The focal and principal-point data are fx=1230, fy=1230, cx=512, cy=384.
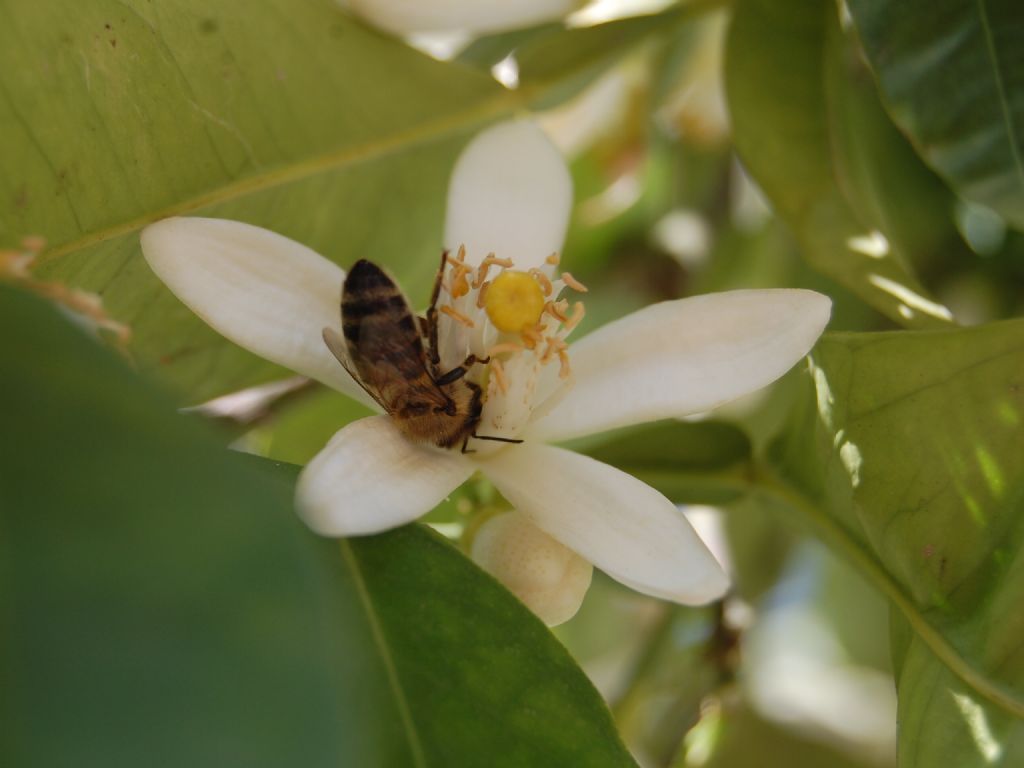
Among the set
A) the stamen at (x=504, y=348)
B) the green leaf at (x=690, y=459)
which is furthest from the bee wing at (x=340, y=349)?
the green leaf at (x=690, y=459)

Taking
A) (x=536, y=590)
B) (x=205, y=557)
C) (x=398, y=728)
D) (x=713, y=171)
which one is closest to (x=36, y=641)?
(x=205, y=557)

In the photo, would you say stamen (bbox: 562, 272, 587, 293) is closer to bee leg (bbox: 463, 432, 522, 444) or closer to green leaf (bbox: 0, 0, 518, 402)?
bee leg (bbox: 463, 432, 522, 444)

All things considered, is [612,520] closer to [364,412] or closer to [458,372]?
[458,372]

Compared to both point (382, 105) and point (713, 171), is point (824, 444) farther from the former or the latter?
point (713, 171)

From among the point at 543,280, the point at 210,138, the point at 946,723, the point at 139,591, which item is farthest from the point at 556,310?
the point at 139,591

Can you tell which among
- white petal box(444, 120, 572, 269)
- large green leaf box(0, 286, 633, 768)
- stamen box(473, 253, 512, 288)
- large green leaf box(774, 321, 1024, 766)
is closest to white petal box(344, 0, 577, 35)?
A: white petal box(444, 120, 572, 269)

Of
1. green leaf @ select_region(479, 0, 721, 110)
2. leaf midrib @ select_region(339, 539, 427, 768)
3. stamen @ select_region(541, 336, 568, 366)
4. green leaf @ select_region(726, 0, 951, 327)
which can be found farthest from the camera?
green leaf @ select_region(479, 0, 721, 110)
